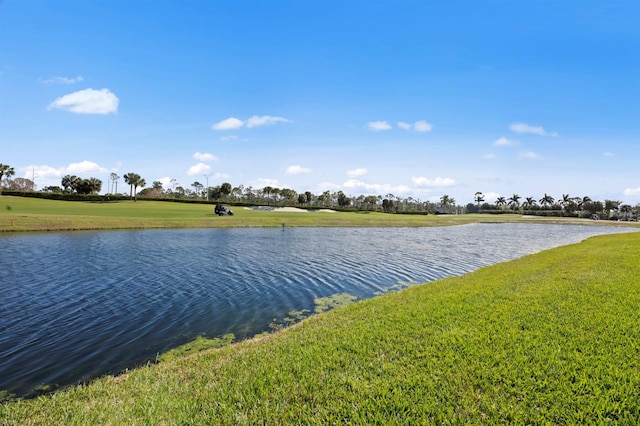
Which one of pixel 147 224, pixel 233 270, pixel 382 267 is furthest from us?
pixel 147 224

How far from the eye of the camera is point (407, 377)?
4996 mm

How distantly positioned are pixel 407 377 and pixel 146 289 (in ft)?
40.5

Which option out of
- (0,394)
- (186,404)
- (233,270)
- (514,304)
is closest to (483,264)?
(514,304)

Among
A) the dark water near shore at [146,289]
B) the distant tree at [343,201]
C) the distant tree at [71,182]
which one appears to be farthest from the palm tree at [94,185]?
the distant tree at [343,201]

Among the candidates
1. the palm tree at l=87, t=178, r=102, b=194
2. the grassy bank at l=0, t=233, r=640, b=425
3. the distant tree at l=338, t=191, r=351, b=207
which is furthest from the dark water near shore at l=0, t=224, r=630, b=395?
the distant tree at l=338, t=191, r=351, b=207

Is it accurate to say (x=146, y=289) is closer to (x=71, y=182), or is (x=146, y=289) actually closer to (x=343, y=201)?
(x=71, y=182)

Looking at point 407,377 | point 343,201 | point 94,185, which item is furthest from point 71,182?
point 407,377

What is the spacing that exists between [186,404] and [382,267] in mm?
16409

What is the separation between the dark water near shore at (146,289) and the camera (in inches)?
319

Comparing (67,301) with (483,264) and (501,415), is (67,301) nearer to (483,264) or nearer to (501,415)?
(501,415)

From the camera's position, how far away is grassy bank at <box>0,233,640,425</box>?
426 centimetres

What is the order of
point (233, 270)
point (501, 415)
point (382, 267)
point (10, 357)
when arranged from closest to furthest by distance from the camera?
point (501, 415) < point (10, 357) < point (233, 270) < point (382, 267)

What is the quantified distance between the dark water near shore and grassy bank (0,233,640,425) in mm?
2511

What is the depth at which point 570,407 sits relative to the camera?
167 inches
